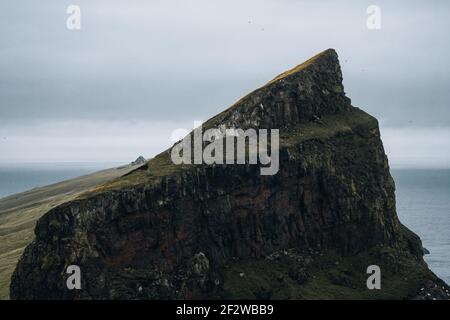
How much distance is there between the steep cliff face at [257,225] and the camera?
104 m

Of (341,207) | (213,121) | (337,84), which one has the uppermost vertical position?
(337,84)

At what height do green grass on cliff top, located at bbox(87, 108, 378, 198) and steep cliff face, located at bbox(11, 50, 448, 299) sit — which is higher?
green grass on cliff top, located at bbox(87, 108, 378, 198)

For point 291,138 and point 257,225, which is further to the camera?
point 291,138

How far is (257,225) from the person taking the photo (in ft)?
409

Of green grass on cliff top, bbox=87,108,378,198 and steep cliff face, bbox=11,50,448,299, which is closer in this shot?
steep cliff face, bbox=11,50,448,299

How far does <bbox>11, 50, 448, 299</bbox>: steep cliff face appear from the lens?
10450 cm

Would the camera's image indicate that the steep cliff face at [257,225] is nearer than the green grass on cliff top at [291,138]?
Yes

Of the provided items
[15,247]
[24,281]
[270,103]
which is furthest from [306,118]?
[15,247]

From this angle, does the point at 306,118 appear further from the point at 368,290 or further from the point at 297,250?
the point at 368,290

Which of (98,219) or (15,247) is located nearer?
(98,219)

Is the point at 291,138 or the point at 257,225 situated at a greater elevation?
the point at 291,138

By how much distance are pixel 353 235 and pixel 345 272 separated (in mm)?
11487

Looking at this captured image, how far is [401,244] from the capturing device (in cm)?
13862

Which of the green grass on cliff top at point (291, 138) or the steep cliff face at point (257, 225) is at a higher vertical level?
the green grass on cliff top at point (291, 138)
